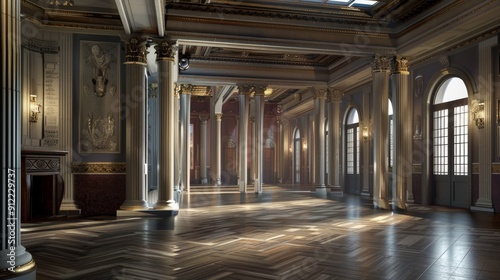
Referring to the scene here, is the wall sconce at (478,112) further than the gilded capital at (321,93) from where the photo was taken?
No

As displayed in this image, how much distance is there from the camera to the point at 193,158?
84.6ft

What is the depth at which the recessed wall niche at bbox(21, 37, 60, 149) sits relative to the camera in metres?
8.47

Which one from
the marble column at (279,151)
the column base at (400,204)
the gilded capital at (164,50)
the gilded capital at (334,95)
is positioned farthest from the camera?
the marble column at (279,151)

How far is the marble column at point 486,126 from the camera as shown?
9.63 meters

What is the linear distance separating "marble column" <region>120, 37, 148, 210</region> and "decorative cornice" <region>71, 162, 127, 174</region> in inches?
10.9

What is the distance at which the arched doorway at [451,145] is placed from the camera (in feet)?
35.4

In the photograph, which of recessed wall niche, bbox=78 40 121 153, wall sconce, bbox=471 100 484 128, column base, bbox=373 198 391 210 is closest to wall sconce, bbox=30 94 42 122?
recessed wall niche, bbox=78 40 121 153

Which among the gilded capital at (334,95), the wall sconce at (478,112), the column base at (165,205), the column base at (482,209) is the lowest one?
the column base at (482,209)

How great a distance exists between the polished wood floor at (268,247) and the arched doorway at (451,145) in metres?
2.16

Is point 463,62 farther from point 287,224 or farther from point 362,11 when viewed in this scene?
point 287,224

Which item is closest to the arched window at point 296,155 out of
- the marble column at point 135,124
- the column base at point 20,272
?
the marble column at point 135,124

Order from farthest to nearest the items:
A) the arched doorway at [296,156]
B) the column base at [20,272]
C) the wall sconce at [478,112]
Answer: the arched doorway at [296,156] → the wall sconce at [478,112] → the column base at [20,272]

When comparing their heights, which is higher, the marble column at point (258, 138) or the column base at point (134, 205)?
the marble column at point (258, 138)

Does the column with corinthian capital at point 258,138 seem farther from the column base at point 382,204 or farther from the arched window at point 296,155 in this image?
the arched window at point 296,155
